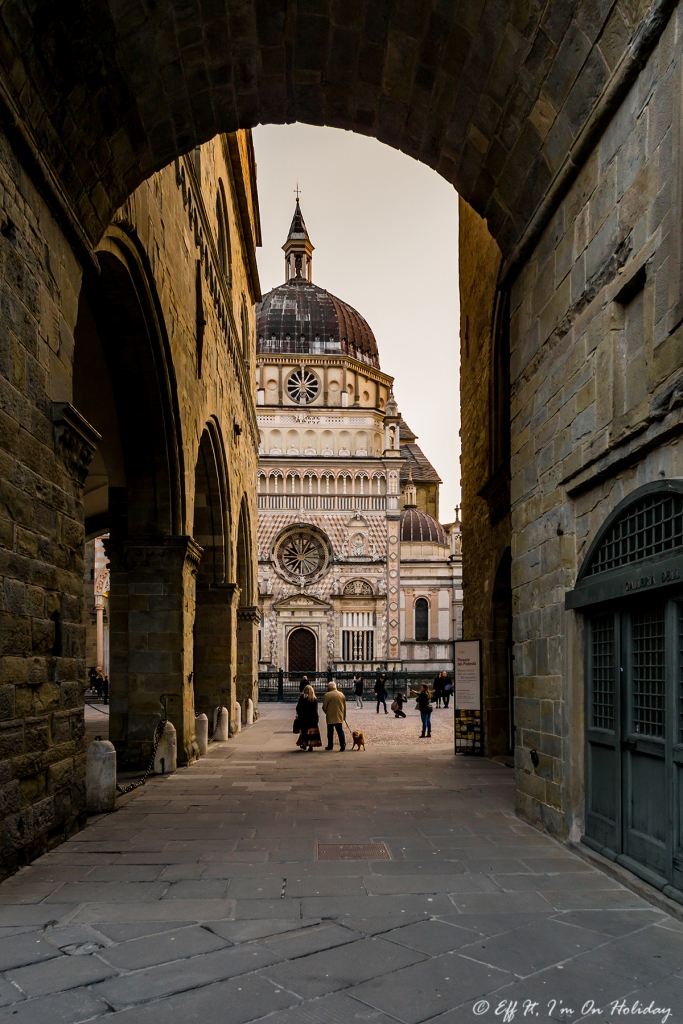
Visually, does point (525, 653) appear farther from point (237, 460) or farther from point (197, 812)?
point (237, 460)

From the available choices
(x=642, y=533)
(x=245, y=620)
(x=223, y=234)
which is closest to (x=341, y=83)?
(x=642, y=533)

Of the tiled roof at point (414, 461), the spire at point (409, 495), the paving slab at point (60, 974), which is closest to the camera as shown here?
the paving slab at point (60, 974)

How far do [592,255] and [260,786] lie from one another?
7297 mm

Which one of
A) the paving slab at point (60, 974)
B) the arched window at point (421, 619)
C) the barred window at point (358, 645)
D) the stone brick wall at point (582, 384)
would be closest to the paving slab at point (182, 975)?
the paving slab at point (60, 974)

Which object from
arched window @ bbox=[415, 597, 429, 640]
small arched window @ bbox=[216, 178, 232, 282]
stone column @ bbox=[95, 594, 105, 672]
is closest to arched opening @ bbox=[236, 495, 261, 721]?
small arched window @ bbox=[216, 178, 232, 282]

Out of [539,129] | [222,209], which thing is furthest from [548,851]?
[222,209]

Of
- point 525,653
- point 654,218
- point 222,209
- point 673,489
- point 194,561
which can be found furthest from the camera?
point 222,209

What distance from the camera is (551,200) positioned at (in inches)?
296

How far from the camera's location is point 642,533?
571 cm

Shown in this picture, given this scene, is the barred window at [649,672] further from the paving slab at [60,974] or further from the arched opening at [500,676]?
the arched opening at [500,676]

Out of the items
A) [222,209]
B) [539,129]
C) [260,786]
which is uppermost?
[222,209]

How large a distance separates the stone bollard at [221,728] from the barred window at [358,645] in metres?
35.5

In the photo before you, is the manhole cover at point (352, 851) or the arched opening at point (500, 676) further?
the arched opening at point (500, 676)

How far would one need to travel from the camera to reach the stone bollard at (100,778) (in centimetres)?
841
